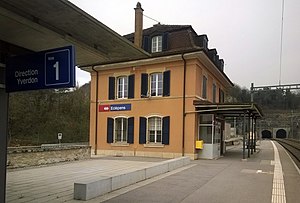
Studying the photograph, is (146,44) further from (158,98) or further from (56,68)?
(56,68)

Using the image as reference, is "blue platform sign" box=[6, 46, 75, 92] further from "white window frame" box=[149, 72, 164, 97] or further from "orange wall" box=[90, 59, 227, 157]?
"white window frame" box=[149, 72, 164, 97]

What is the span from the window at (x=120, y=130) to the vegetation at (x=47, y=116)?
837 centimetres

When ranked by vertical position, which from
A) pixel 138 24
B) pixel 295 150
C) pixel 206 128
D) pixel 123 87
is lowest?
pixel 295 150

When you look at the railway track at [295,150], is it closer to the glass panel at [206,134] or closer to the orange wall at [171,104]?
the glass panel at [206,134]

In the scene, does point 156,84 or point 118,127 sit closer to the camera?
point 156,84

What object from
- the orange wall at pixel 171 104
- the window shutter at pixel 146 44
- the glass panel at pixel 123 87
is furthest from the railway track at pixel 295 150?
the window shutter at pixel 146 44

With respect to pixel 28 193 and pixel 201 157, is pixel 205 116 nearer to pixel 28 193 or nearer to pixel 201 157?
pixel 201 157

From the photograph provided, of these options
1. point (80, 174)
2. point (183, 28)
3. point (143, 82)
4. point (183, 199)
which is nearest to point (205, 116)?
point (143, 82)

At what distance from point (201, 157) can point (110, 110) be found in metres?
7.48

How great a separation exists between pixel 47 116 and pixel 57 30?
2939 cm

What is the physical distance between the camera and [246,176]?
1372cm

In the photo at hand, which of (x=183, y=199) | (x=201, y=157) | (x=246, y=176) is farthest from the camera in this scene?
(x=201, y=157)

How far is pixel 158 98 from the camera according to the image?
2294 cm

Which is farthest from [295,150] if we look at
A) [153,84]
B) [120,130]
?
[120,130]
